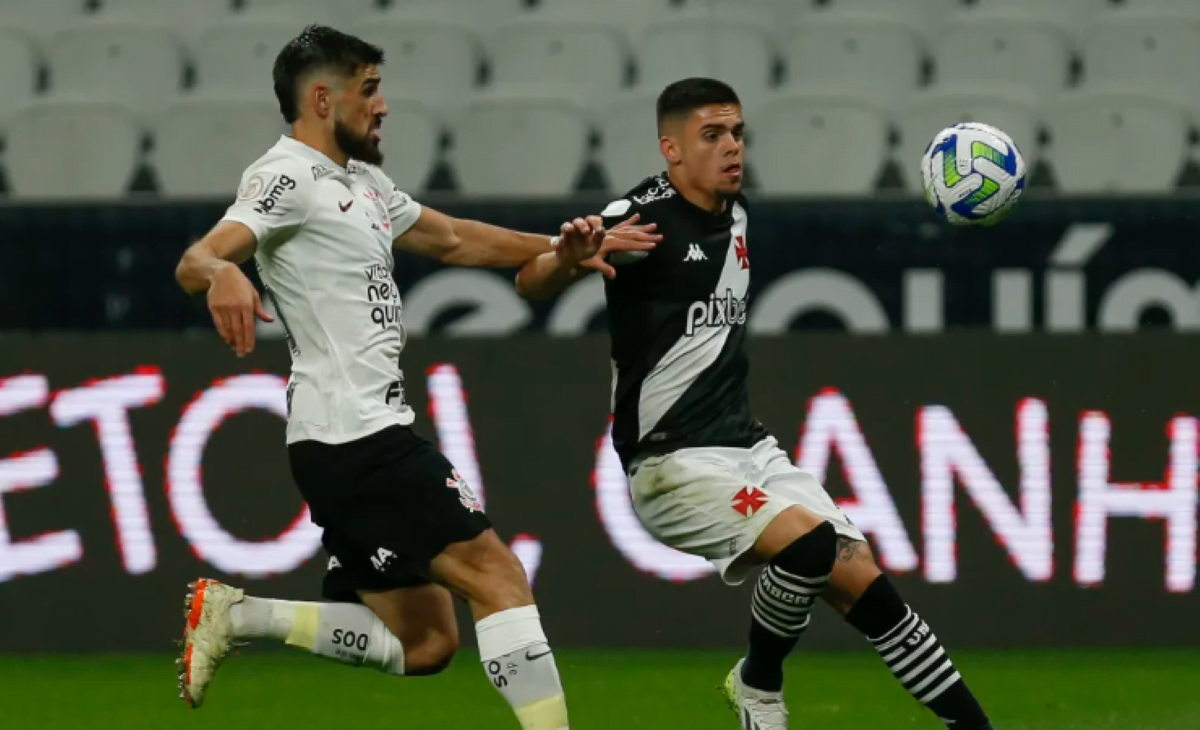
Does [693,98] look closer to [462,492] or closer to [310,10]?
[462,492]

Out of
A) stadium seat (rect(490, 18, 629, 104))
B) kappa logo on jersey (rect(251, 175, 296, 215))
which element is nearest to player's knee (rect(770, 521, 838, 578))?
kappa logo on jersey (rect(251, 175, 296, 215))

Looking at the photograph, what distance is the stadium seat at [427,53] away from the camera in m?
11.5

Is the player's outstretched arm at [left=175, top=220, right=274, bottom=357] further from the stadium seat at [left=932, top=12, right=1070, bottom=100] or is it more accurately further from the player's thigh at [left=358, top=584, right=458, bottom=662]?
the stadium seat at [left=932, top=12, right=1070, bottom=100]

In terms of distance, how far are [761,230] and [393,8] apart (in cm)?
401

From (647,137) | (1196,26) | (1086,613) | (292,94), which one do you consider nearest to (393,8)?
(647,137)

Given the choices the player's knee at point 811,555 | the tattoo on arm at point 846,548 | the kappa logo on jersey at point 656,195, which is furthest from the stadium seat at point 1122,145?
the player's knee at point 811,555

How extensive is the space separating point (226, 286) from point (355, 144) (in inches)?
36.4

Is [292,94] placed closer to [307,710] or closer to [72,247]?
[307,710]

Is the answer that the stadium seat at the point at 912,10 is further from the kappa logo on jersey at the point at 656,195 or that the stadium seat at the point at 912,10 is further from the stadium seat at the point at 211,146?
the kappa logo on jersey at the point at 656,195

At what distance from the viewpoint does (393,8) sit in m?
11.9

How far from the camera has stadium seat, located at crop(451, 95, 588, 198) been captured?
1050 cm

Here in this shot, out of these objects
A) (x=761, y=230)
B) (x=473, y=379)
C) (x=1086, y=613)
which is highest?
(x=761, y=230)

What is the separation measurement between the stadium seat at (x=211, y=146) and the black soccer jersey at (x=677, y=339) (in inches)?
193

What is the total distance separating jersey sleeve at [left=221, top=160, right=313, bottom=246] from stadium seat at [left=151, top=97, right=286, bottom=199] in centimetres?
525
